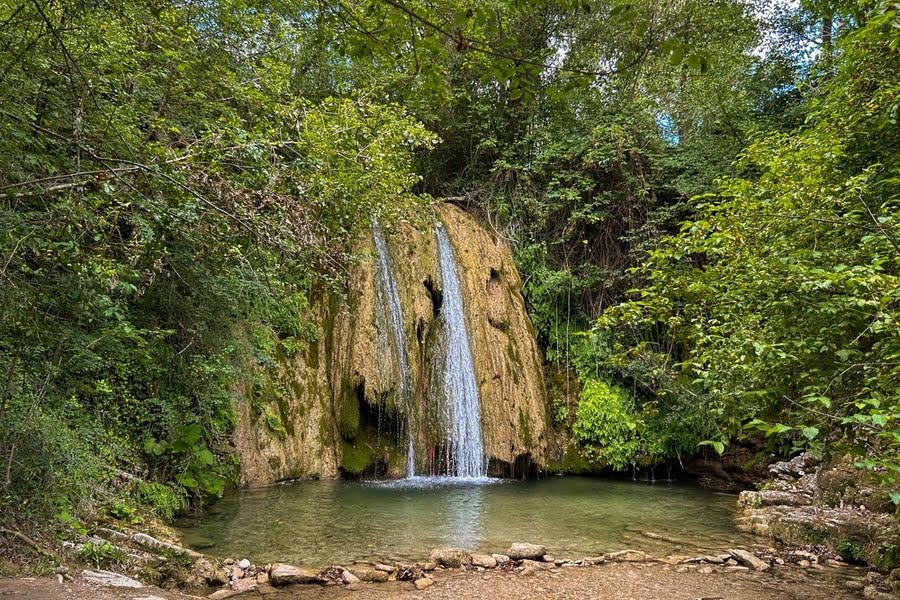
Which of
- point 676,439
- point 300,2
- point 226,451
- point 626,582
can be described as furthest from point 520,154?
point 626,582

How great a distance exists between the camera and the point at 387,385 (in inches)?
412

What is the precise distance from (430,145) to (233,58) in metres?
3.22

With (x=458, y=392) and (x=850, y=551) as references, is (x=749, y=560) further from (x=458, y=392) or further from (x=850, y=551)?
(x=458, y=392)

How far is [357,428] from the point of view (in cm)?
1041

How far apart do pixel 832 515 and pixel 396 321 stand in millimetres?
7795

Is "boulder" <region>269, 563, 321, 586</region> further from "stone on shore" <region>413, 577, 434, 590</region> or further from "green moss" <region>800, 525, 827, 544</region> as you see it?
"green moss" <region>800, 525, 827, 544</region>

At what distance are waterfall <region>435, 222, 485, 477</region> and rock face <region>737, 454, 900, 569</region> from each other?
481 centimetres

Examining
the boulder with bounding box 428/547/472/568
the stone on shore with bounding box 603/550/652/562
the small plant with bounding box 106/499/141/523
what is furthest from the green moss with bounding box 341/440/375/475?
the stone on shore with bounding box 603/550/652/562

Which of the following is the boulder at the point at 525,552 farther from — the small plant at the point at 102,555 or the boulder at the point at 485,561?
the small plant at the point at 102,555

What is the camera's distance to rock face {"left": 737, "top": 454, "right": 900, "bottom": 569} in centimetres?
522

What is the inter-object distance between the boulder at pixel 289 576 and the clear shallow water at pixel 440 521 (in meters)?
0.37

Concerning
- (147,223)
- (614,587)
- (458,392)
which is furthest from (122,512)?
(458,392)

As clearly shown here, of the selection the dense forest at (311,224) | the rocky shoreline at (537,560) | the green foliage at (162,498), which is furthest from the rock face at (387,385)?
the rocky shoreline at (537,560)

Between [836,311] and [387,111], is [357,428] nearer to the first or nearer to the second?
[387,111]
